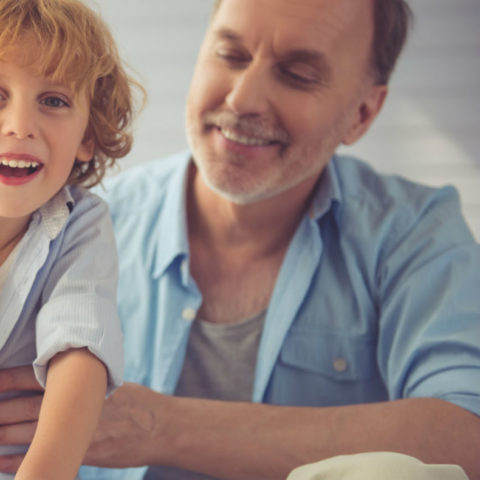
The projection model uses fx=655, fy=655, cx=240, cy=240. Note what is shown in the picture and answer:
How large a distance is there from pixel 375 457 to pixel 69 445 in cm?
42

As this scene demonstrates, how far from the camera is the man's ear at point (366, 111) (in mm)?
1912

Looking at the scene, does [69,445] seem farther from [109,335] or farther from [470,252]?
[470,252]

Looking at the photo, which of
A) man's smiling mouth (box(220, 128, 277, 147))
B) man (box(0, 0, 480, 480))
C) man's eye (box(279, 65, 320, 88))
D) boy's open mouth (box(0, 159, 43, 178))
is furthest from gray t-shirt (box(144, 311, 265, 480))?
boy's open mouth (box(0, 159, 43, 178))

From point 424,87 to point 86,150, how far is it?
3068mm

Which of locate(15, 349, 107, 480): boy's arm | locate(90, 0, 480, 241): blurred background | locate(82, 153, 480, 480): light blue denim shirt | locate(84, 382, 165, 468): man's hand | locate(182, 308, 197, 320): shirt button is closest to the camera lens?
locate(15, 349, 107, 480): boy's arm

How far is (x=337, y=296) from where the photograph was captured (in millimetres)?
1700

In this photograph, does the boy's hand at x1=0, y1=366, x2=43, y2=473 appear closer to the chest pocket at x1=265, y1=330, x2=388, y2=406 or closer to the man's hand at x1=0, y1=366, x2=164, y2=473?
the man's hand at x1=0, y1=366, x2=164, y2=473

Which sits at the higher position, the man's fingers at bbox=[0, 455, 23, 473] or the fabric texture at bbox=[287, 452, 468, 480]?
the fabric texture at bbox=[287, 452, 468, 480]

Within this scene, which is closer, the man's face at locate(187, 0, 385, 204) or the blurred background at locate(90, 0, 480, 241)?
the man's face at locate(187, 0, 385, 204)

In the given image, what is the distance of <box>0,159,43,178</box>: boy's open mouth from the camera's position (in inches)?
35.2

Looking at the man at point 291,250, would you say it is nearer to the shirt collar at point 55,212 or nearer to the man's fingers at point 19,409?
the man's fingers at point 19,409

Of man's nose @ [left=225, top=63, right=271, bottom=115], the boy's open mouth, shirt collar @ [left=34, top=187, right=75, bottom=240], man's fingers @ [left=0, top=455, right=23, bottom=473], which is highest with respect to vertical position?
man's nose @ [left=225, top=63, right=271, bottom=115]

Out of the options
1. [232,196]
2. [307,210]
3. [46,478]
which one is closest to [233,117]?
[232,196]

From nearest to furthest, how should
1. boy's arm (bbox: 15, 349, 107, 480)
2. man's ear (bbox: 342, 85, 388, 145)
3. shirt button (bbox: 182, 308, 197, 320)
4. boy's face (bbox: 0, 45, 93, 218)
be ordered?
boy's arm (bbox: 15, 349, 107, 480), boy's face (bbox: 0, 45, 93, 218), shirt button (bbox: 182, 308, 197, 320), man's ear (bbox: 342, 85, 388, 145)
